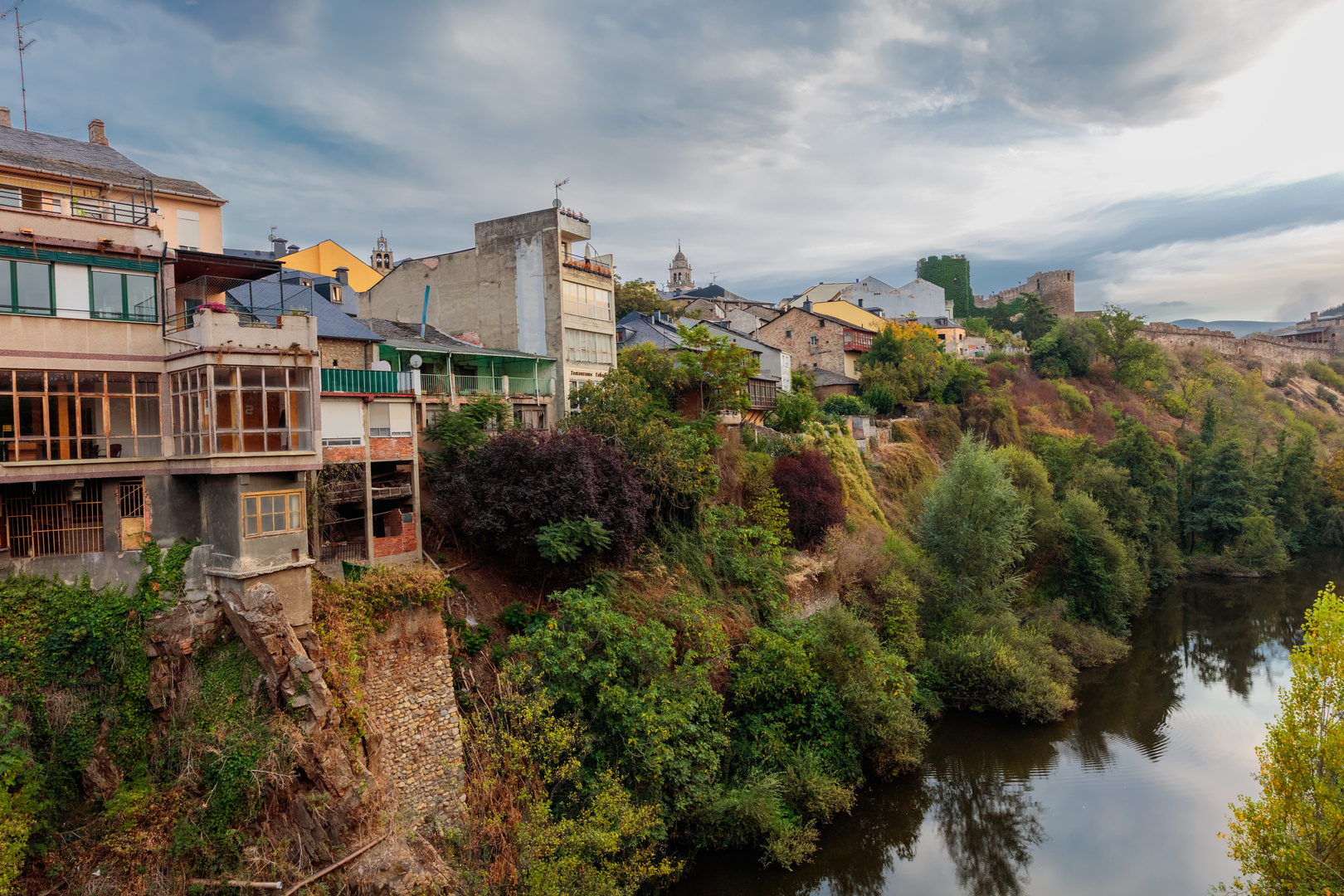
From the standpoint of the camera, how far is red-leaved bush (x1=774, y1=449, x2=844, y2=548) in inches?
1120

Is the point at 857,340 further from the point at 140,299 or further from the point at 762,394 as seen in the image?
the point at 140,299

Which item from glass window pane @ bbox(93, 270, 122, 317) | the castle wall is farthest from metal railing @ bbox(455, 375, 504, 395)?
the castle wall

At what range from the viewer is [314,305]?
22.2 metres

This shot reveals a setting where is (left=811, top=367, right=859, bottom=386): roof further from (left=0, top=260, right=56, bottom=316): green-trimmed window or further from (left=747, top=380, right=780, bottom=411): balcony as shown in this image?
(left=0, top=260, right=56, bottom=316): green-trimmed window

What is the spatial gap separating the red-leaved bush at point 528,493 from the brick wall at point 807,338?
102 feet

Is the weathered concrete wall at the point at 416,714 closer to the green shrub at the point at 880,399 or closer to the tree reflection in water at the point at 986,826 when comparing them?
the tree reflection in water at the point at 986,826

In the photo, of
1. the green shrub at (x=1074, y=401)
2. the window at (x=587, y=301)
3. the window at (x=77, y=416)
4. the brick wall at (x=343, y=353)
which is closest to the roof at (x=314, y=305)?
the brick wall at (x=343, y=353)

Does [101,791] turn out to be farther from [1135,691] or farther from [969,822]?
[1135,691]

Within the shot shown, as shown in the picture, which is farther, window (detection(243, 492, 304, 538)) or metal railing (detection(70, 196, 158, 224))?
metal railing (detection(70, 196, 158, 224))

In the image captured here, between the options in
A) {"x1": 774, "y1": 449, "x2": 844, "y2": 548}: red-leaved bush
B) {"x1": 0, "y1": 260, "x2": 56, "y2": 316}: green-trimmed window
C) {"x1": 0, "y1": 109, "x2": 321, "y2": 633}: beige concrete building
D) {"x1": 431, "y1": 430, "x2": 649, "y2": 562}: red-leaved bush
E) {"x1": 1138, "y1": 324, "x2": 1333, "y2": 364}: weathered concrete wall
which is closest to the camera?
{"x1": 0, "y1": 260, "x2": 56, "y2": 316}: green-trimmed window

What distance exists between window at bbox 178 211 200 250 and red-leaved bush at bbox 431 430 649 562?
7.87 m

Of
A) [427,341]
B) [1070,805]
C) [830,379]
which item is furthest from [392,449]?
[830,379]

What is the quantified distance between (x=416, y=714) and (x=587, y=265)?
19.0 metres

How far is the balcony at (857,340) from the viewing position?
1925 inches
